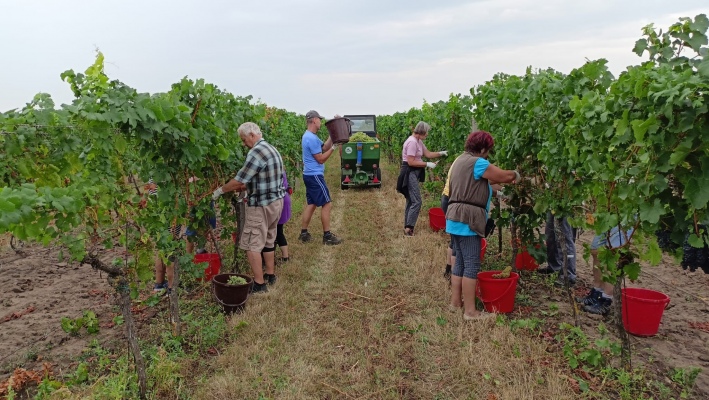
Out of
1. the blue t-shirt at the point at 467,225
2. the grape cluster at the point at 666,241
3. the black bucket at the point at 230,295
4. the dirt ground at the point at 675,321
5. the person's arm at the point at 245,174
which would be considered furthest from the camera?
the person's arm at the point at 245,174

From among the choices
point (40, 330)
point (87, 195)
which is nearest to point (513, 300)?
point (87, 195)

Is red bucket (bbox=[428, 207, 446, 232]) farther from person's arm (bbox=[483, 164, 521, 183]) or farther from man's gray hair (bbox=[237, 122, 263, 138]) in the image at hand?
man's gray hair (bbox=[237, 122, 263, 138])

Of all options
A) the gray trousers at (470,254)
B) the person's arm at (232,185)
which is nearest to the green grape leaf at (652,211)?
the gray trousers at (470,254)

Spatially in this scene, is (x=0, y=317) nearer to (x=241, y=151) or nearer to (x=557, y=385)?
(x=241, y=151)

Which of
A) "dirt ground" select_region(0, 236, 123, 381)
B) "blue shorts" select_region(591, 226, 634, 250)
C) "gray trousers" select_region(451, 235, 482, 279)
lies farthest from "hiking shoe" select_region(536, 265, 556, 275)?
"dirt ground" select_region(0, 236, 123, 381)

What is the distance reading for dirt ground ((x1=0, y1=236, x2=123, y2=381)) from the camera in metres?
3.48

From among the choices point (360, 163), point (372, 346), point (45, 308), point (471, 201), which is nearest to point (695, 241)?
point (471, 201)

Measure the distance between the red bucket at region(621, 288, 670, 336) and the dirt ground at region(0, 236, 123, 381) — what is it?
13.6 feet

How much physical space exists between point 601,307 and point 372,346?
83.0 inches

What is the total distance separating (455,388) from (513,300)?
52.2 inches

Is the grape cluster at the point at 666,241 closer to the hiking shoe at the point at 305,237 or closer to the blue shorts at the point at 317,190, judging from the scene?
the blue shorts at the point at 317,190

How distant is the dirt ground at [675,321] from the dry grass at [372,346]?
763 mm

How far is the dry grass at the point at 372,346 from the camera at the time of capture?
2.93 metres

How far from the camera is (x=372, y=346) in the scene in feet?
11.5
